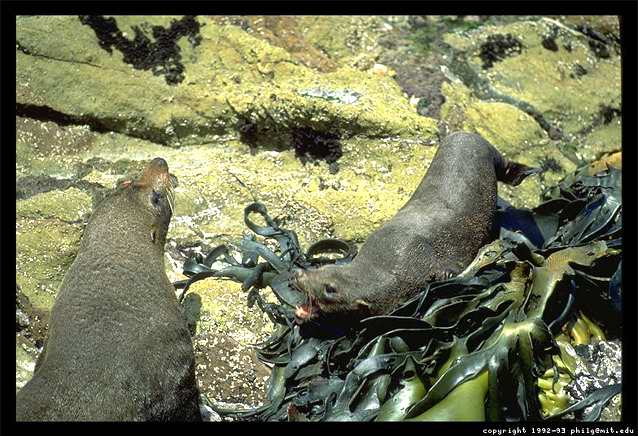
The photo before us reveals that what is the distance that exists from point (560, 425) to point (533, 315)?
0.68m

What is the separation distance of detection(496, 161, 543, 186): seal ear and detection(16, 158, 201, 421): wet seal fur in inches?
102

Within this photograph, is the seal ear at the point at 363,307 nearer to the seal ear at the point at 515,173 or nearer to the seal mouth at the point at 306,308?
the seal mouth at the point at 306,308

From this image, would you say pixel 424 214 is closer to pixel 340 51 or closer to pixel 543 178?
pixel 543 178

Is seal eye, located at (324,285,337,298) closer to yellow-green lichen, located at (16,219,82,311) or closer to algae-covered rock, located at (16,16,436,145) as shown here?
yellow-green lichen, located at (16,219,82,311)

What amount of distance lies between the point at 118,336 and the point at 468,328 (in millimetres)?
1950

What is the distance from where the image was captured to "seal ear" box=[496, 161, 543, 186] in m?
6.15

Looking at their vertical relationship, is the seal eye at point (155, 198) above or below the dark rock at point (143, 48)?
below

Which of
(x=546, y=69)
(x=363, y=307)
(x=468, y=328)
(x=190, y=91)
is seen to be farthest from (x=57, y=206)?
(x=546, y=69)

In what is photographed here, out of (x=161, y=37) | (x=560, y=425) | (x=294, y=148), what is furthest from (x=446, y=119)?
(x=560, y=425)

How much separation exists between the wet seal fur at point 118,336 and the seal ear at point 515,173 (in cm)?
259

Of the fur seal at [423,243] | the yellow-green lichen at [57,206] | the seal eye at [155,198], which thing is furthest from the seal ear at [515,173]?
the yellow-green lichen at [57,206]

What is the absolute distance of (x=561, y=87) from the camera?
24.4ft

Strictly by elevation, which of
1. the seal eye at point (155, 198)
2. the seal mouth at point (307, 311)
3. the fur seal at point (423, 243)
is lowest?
the seal mouth at point (307, 311)

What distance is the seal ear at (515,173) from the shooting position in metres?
6.15
